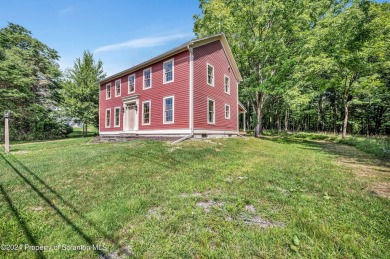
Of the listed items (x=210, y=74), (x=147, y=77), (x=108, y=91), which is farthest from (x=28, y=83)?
(x=210, y=74)

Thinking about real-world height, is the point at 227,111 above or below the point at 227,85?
below

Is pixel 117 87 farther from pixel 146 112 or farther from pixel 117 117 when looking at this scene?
pixel 146 112

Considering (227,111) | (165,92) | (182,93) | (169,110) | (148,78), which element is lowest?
(169,110)

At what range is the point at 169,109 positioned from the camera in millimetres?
12492

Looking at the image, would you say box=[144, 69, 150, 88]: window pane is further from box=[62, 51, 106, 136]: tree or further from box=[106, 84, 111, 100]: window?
box=[62, 51, 106, 136]: tree

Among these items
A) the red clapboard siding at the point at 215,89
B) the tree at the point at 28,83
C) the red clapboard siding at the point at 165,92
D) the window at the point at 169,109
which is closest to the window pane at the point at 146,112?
the red clapboard siding at the point at 165,92

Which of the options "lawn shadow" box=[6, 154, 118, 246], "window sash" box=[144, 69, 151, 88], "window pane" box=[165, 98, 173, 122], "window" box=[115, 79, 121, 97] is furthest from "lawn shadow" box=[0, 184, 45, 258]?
"window" box=[115, 79, 121, 97]

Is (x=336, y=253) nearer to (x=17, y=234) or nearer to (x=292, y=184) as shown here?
(x=292, y=184)

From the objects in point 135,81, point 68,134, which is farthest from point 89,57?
point 135,81

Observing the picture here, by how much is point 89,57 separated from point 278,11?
85.7ft

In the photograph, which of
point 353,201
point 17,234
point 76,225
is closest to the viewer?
point 17,234

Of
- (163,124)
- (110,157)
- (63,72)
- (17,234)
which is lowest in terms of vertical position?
(17,234)

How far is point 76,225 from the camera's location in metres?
2.96

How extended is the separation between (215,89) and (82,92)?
21283mm
